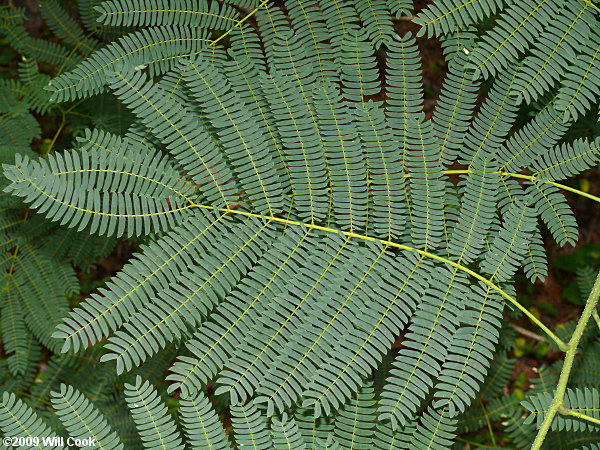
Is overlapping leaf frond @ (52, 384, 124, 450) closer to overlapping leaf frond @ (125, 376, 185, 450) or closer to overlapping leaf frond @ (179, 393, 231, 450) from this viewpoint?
overlapping leaf frond @ (125, 376, 185, 450)

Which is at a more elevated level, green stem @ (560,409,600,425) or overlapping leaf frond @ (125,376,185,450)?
overlapping leaf frond @ (125,376,185,450)

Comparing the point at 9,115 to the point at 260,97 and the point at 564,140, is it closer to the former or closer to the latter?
the point at 260,97

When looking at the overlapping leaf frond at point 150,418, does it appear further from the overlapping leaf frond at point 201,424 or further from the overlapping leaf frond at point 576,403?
the overlapping leaf frond at point 576,403

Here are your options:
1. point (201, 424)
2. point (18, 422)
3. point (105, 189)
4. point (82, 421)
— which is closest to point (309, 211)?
point (105, 189)

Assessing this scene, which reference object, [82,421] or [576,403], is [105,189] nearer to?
[82,421]

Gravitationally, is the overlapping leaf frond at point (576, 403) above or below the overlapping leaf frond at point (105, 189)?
below

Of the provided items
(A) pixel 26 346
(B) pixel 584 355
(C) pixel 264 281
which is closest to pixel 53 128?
(A) pixel 26 346

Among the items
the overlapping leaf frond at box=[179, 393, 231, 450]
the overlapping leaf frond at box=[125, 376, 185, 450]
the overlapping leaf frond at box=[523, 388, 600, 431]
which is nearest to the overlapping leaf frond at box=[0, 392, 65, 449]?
the overlapping leaf frond at box=[125, 376, 185, 450]

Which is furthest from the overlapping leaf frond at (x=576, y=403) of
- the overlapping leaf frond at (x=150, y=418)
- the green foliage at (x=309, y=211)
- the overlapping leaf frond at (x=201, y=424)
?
the overlapping leaf frond at (x=150, y=418)
